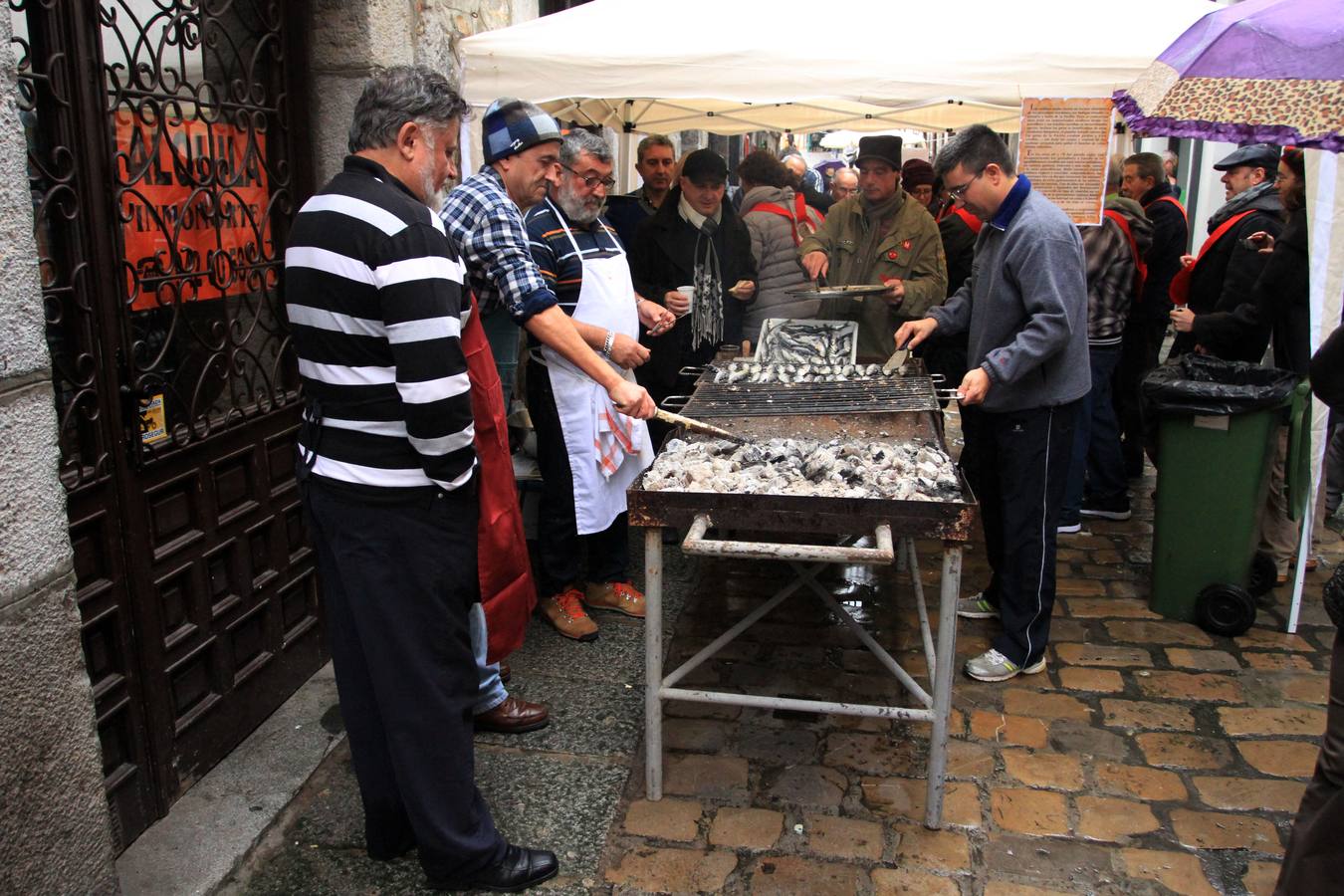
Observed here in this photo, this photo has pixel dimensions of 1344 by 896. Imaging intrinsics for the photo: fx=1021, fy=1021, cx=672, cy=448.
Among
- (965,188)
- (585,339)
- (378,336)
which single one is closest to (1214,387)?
(965,188)

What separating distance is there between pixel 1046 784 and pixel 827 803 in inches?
28.8

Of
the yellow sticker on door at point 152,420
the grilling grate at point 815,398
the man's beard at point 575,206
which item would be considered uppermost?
the man's beard at point 575,206

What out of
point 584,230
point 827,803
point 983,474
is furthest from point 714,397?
point 827,803

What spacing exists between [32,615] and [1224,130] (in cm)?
346

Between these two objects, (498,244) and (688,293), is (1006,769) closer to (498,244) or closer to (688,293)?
(498,244)

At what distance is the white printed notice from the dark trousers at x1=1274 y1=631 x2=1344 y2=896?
3.05 meters

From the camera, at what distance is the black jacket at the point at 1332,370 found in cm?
238

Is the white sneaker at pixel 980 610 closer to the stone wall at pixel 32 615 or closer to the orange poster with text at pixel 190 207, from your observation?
the orange poster with text at pixel 190 207

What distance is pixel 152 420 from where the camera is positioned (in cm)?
296

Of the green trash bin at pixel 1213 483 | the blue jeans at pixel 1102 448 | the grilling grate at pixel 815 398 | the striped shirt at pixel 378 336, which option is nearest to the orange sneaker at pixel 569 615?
the grilling grate at pixel 815 398

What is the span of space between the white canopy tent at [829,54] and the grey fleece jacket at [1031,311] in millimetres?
902

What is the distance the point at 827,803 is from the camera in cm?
320

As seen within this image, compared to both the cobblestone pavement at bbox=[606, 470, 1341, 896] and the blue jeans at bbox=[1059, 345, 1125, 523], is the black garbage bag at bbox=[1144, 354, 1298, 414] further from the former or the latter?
the cobblestone pavement at bbox=[606, 470, 1341, 896]

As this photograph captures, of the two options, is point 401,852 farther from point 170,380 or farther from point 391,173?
point 391,173
